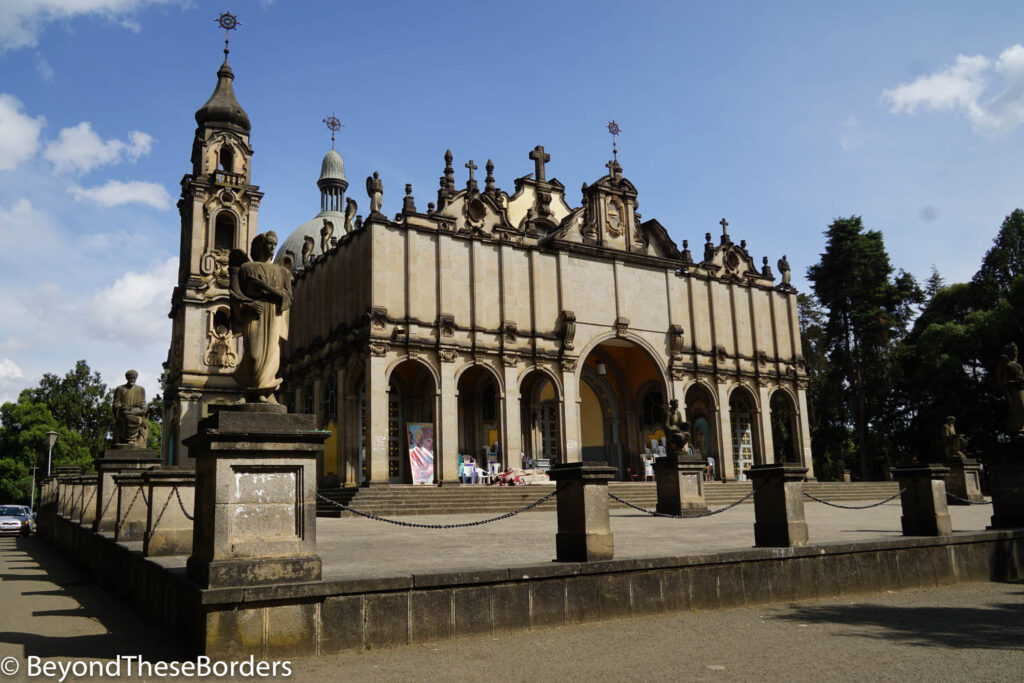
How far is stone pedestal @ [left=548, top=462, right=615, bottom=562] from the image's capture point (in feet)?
27.5

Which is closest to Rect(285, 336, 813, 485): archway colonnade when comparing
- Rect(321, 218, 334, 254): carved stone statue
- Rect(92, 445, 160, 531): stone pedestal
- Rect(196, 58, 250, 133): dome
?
Rect(321, 218, 334, 254): carved stone statue

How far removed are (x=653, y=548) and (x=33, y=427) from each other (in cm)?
6642

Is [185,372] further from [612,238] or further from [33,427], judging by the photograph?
[33,427]

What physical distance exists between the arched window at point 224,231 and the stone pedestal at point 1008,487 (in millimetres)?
31777

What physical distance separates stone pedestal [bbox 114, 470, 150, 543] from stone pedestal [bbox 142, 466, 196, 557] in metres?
2.10

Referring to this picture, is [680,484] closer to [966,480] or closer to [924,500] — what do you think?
[924,500]

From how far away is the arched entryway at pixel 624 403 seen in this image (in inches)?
1391

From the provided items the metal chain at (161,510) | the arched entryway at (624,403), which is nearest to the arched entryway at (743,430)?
the arched entryway at (624,403)

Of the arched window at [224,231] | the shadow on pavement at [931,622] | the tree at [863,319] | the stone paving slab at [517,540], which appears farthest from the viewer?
the tree at [863,319]

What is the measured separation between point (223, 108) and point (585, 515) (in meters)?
34.1

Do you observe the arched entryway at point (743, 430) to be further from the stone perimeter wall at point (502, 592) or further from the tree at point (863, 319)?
the stone perimeter wall at point (502, 592)

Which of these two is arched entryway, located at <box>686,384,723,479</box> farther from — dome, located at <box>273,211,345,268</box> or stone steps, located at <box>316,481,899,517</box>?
dome, located at <box>273,211,345,268</box>

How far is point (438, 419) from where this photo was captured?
2780 cm

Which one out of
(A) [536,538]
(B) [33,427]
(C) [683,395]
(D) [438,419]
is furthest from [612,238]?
(B) [33,427]
